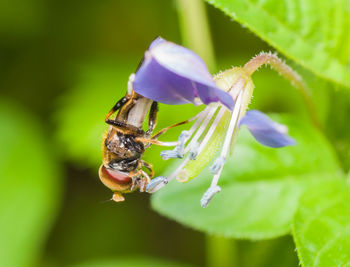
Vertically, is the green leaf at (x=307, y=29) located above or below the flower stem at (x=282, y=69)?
above

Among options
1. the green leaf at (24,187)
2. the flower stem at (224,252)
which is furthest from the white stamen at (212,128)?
the green leaf at (24,187)

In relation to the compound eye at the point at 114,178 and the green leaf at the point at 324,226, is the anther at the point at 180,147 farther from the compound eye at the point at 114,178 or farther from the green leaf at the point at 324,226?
the green leaf at the point at 324,226

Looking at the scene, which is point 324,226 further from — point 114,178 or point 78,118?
point 78,118

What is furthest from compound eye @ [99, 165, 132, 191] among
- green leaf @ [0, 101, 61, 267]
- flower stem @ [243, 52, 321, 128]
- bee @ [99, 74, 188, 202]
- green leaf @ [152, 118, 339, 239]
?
green leaf @ [0, 101, 61, 267]

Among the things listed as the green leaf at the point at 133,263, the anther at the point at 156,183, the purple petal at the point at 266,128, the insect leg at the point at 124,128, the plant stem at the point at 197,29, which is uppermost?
the plant stem at the point at 197,29

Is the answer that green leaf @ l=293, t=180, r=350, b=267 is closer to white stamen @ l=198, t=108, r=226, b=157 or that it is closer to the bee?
white stamen @ l=198, t=108, r=226, b=157

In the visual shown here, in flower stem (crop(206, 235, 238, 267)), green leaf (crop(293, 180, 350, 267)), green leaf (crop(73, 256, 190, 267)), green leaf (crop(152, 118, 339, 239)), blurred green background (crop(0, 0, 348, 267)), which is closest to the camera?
green leaf (crop(293, 180, 350, 267))
